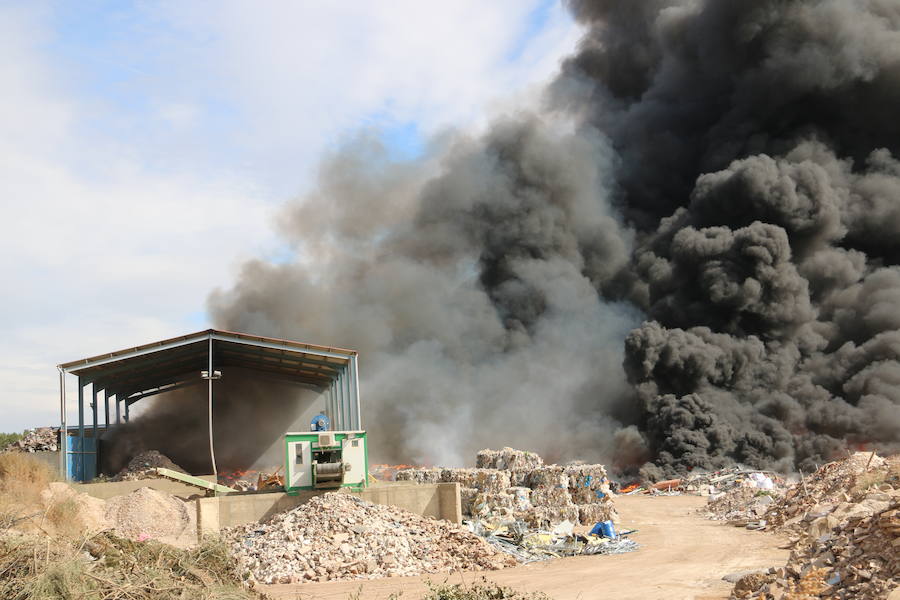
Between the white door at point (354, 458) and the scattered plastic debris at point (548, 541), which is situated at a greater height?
the white door at point (354, 458)

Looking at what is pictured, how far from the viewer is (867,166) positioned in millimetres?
48875

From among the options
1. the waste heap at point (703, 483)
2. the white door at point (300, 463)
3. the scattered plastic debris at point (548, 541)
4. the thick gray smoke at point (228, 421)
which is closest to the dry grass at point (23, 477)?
the white door at point (300, 463)

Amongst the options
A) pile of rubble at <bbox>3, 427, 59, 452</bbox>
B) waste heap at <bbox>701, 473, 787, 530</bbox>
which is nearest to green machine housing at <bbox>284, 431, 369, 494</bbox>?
waste heap at <bbox>701, 473, 787, 530</bbox>

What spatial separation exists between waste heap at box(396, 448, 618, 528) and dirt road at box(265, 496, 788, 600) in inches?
70.4

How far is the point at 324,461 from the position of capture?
22031 millimetres

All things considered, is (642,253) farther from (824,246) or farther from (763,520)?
(763,520)

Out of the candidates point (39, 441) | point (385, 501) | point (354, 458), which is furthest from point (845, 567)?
point (39, 441)

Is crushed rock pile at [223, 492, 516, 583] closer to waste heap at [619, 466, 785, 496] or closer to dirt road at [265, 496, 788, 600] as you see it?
dirt road at [265, 496, 788, 600]

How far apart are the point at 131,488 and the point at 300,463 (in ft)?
20.0

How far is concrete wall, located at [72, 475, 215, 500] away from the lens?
2430 centimetres

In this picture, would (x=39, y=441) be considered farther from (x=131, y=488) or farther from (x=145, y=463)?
(x=131, y=488)

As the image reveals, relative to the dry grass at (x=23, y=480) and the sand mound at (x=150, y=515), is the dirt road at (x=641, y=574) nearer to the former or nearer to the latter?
the sand mound at (x=150, y=515)

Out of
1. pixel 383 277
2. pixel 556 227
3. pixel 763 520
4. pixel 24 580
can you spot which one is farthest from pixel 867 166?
pixel 24 580

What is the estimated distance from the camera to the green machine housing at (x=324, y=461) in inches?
836
